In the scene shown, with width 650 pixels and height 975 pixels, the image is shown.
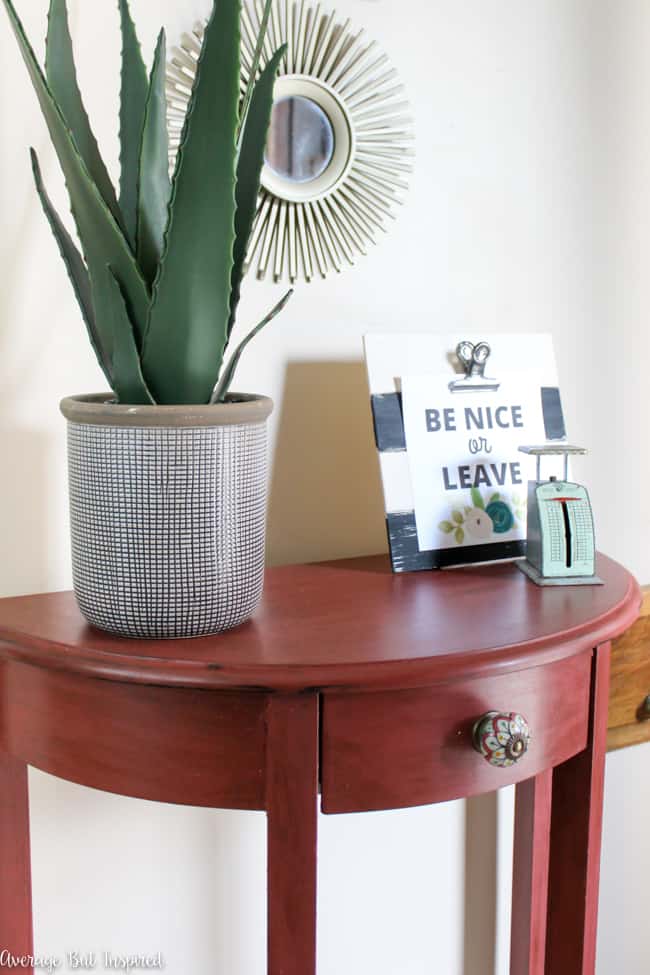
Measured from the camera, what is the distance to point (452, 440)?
3.51ft

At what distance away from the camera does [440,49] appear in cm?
118

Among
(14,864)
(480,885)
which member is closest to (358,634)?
(14,864)

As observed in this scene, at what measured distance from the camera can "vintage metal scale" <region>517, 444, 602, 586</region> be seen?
0.97 meters

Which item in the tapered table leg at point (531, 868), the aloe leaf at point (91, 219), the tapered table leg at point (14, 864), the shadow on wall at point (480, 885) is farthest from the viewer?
the shadow on wall at point (480, 885)

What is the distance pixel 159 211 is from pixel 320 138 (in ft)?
1.15

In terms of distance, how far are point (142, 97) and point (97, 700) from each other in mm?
552

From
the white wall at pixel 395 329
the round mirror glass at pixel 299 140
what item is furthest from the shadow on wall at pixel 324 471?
the round mirror glass at pixel 299 140

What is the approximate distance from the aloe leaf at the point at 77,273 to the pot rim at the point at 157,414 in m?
0.05

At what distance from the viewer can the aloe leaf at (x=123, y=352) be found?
0.77 meters

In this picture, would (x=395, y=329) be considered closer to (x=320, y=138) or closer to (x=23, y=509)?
(x=320, y=138)

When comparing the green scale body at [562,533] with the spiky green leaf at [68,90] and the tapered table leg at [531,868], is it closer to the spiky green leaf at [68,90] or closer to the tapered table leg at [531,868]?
the tapered table leg at [531,868]

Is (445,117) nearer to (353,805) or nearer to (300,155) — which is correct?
(300,155)

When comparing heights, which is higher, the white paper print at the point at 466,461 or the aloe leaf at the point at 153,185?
the aloe leaf at the point at 153,185

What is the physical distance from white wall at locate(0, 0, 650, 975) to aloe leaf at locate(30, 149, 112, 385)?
0.14 m
